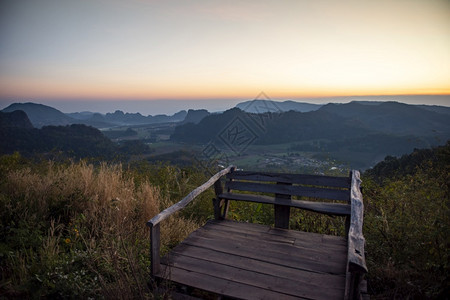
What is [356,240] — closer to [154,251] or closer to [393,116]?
[154,251]

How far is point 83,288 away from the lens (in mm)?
2639

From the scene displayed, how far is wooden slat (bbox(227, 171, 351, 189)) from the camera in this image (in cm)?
368

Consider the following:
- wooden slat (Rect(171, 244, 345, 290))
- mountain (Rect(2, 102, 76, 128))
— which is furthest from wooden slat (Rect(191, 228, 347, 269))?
mountain (Rect(2, 102, 76, 128))

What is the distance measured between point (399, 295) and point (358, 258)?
132 centimetres

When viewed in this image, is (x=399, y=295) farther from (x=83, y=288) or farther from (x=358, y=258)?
(x=83, y=288)

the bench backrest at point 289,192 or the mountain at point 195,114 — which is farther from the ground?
the mountain at point 195,114

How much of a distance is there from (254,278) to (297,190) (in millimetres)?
1646

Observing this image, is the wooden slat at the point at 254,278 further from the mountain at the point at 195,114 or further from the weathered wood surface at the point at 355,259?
the mountain at the point at 195,114

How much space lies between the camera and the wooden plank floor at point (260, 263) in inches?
93.0

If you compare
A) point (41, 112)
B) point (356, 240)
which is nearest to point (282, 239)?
point (356, 240)

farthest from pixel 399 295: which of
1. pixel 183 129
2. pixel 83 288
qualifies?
pixel 183 129

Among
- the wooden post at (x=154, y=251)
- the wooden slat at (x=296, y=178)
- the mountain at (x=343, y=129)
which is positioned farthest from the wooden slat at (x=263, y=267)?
the mountain at (x=343, y=129)

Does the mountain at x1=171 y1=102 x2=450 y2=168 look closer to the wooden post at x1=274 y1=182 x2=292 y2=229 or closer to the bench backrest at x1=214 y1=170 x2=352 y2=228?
the bench backrest at x1=214 y1=170 x2=352 y2=228

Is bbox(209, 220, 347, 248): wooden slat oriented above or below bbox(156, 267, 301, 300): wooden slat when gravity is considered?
below
